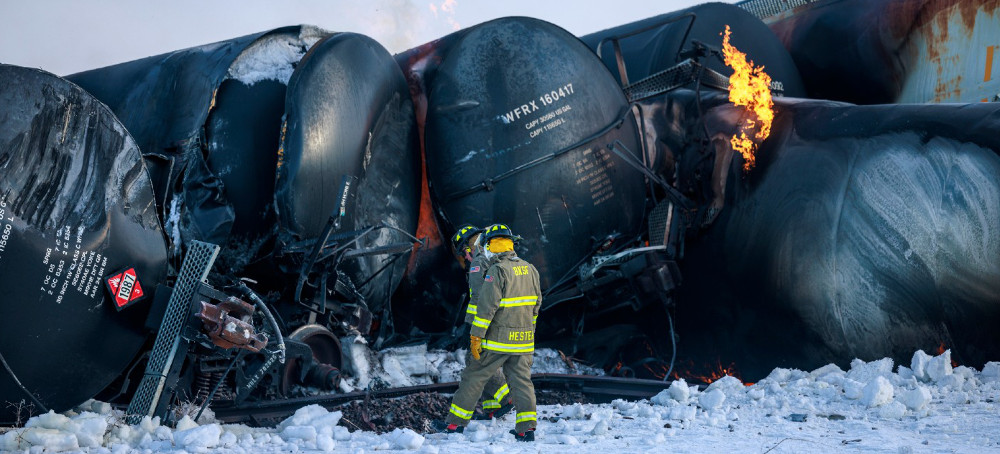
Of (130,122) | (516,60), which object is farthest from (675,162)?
(130,122)

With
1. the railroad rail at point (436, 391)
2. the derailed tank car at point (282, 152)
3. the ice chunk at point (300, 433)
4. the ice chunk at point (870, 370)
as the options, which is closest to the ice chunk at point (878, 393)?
the ice chunk at point (870, 370)

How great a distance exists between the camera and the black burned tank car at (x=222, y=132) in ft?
20.3

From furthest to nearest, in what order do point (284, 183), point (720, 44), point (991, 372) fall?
point (720, 44) → point (284, 183) → point (991, 372)

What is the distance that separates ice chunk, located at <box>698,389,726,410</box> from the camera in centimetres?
532

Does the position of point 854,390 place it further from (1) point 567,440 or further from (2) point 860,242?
(1) point 567,440

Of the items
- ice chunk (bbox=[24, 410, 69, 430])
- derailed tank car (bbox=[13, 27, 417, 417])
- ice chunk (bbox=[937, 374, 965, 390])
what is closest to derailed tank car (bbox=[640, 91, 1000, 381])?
ice chunk (bbox=[937, 374, 965, 390])

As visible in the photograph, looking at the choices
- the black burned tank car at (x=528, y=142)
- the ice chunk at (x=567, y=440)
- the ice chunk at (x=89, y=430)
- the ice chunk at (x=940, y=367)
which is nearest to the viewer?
the ice chunk at (x=89, y=430)

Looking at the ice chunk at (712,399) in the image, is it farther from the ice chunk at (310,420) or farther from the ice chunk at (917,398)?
the ice chunk at (310,420)

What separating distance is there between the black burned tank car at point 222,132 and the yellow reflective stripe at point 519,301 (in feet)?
7.03

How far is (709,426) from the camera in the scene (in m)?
4.95

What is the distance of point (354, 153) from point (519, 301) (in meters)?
2.17

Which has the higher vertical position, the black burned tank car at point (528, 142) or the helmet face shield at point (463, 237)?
the black burned tank car at point (528, 142)

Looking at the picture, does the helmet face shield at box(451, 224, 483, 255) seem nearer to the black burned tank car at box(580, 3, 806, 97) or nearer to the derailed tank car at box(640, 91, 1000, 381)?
the derailed tank car at box(640, 91, 1000, 381)

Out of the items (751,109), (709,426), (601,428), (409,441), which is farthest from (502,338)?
(751,109)
